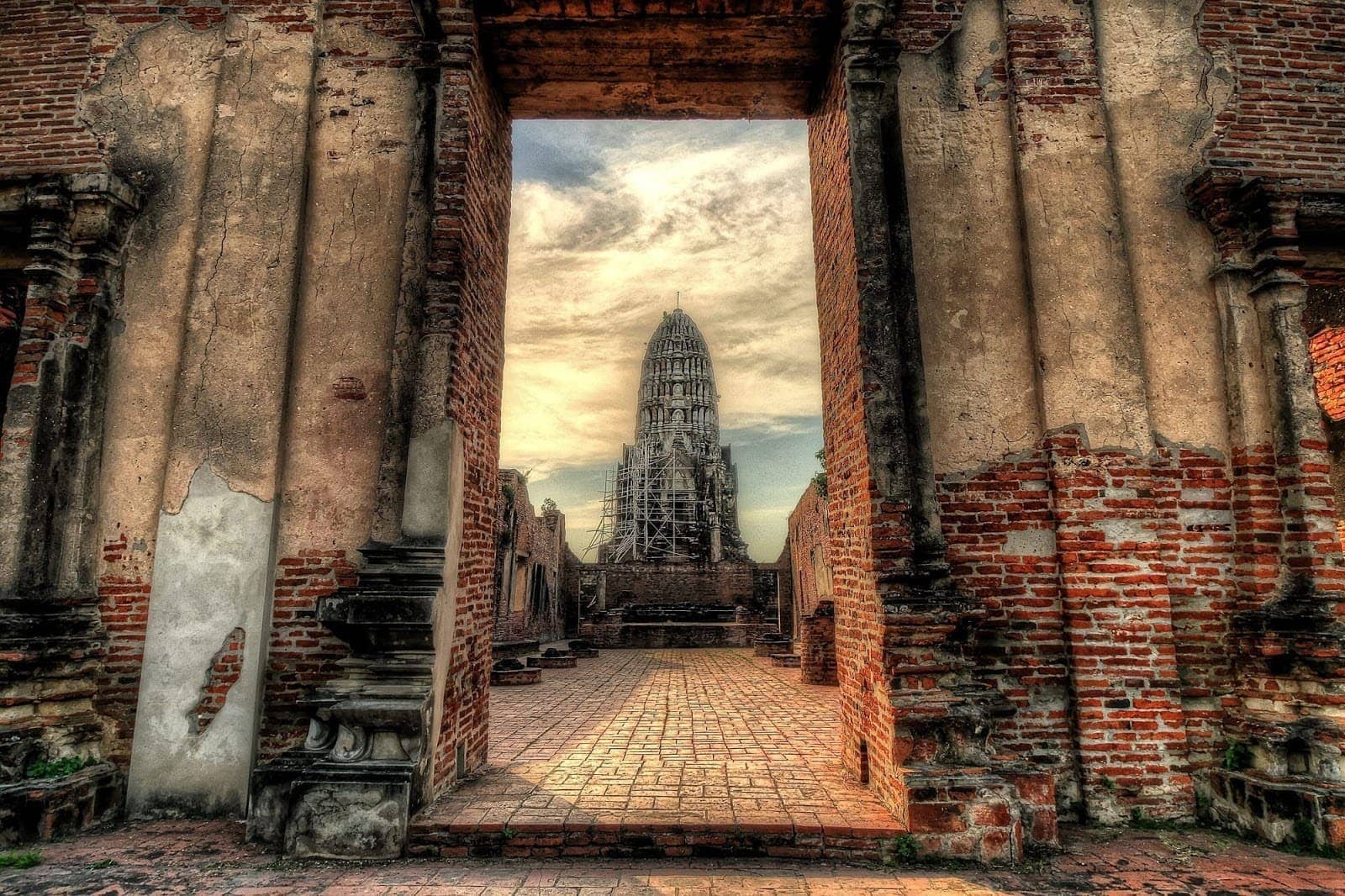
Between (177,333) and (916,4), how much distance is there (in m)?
6.00

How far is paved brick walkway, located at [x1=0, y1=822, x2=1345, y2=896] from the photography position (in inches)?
135

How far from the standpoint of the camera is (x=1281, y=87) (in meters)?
5.46

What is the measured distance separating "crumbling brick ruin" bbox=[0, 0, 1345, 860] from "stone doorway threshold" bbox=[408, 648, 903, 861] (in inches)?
11.8

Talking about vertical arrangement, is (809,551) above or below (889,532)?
above

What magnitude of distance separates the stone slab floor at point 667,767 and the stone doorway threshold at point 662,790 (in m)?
0.01

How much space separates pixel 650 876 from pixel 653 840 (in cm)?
25

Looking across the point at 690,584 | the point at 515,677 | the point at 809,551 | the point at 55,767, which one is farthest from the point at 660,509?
the point at 55,767

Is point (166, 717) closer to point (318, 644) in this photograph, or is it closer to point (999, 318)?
point (318, 644)

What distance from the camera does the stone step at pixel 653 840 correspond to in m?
3.78

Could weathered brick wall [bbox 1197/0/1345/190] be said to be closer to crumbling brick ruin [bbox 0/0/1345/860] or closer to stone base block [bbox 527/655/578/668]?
crumbling brick ruin [bbox 0/0/1345/860]

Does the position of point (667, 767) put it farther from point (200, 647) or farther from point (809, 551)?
point (809, 551)

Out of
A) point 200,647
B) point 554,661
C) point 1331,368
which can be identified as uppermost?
point 1331,368

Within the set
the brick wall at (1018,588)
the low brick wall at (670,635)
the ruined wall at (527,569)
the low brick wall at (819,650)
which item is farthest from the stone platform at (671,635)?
the brick wall at (1018,588)

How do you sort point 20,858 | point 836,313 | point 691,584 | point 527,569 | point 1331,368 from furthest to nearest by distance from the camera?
point 691,584, point 527,569, point 1331,368, point 836,313, point 20,858
